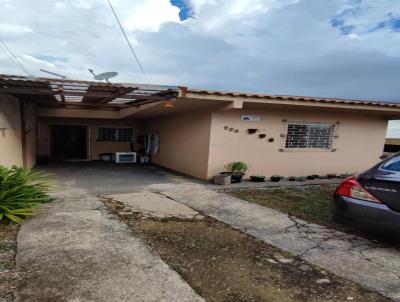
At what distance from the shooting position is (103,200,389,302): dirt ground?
8.57 feet

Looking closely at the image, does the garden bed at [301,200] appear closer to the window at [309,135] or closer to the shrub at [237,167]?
the shrub at [237,167]

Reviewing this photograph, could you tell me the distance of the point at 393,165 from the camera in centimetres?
381

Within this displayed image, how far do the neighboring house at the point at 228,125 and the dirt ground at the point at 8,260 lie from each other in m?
2.99

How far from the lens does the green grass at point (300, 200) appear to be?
5371mm

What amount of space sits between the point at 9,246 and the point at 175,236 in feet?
6.47

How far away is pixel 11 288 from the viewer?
8.16 ft

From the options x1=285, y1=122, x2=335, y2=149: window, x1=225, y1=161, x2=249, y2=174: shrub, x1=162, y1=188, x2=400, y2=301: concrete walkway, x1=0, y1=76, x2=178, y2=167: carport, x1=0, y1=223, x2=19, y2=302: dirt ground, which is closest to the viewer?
x1=0, y1=223, x2=19, y2=302: dirt ground

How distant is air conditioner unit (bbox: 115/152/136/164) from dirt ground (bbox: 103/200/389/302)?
9695 millimetres

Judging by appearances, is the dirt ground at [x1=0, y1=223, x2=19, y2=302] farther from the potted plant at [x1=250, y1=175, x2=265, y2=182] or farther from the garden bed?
the potted plant at [x1=250, y1=175, x2=265, y2=182]

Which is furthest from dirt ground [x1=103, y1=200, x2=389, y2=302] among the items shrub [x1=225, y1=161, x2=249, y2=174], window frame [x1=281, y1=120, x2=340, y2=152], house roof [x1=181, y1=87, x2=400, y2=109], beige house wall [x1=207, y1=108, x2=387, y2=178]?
window frame [x1=281, y1=120, x2=340, y2=152]

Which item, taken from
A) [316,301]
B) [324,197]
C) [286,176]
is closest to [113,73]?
[316,301]

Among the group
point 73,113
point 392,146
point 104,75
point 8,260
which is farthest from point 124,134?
point 392,146

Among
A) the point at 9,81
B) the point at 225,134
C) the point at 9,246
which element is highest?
the point at 9,81

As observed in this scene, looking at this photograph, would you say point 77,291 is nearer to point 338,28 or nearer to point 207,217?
point 207,217
